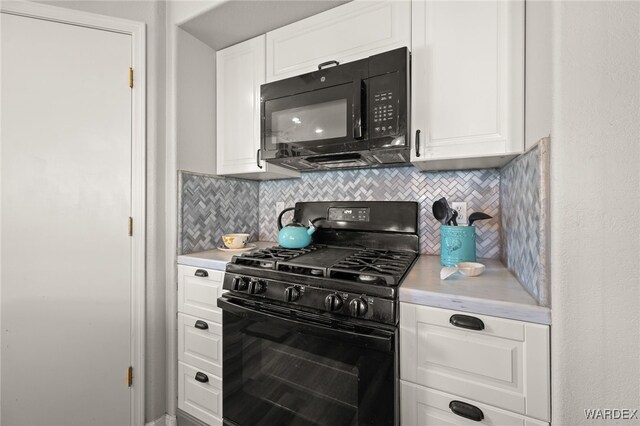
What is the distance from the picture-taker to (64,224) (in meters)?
1.43

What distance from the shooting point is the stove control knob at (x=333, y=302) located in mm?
1044

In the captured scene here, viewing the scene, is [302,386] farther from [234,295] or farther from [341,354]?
[234,295]

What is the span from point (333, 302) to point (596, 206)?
809mm

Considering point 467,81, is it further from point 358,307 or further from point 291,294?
point 291,294

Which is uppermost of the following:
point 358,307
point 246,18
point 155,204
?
point 246,18

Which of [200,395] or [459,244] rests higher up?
[459,244]

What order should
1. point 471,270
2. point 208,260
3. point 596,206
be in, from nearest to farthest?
point 596,206 < point 471,270 < point 208,260

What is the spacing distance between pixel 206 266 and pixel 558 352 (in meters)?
1.47

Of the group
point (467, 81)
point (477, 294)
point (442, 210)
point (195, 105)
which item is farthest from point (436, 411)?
point (195, 105)

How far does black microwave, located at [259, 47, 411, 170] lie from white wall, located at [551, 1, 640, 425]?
593 millimetres

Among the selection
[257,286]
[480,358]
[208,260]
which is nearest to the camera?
[480,358]

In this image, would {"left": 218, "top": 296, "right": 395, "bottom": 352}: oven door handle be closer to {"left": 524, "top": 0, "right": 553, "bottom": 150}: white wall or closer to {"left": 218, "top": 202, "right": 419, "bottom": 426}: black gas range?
{"left": 218, "top": 202, "right": 419, "bottom": 426}: black gas range

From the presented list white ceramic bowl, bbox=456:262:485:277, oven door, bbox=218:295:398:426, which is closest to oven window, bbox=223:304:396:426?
oven door, bbox=218:295:398:426

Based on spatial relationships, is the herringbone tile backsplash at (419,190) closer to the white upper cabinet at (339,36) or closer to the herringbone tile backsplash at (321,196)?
the herringbone tile backsplash at (321,196)
